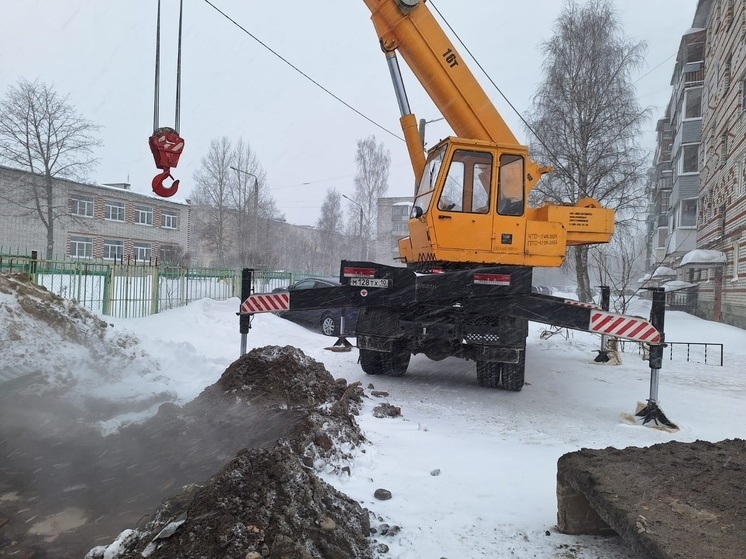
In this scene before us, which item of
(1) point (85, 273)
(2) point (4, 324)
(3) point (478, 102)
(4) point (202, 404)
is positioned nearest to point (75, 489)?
(4) point (202, 404)

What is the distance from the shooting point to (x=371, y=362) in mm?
7645

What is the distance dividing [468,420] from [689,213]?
29.2 metres

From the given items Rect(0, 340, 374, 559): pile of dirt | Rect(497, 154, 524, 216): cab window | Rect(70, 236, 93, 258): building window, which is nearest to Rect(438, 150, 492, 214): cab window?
Rect(497, 154, 524, 216): cab window

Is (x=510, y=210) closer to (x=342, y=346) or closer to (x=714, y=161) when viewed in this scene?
(x=342, y=346)

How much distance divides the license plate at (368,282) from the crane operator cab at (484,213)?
93cm

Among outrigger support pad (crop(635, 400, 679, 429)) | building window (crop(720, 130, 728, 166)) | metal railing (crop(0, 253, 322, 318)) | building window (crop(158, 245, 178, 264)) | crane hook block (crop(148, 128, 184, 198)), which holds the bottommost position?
outrigger support pad (crop(635, 400, 679, 429))

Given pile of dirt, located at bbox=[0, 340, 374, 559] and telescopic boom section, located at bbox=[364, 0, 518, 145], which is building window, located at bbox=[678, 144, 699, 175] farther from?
pile of dirt, located at bbox=[0, 340, 374, 559]

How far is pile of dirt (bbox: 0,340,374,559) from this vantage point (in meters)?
2.54

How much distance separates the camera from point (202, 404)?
538cm

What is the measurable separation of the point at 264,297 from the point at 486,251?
115 inches

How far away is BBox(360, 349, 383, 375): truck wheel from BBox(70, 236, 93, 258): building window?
34.7m

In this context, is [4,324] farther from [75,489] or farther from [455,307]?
[455,307]

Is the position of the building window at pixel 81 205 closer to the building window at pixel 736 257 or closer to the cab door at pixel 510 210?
the cab door at pixel 510 210

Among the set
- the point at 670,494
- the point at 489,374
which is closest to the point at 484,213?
the point at 489,374
